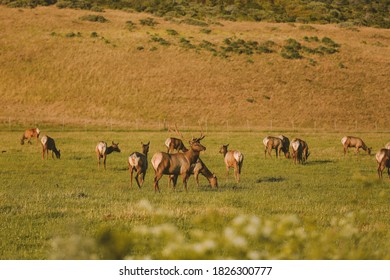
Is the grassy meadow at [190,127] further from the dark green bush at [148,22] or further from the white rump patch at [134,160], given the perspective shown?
the white rump patch at [134,160]

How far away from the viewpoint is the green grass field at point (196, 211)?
3723 mm

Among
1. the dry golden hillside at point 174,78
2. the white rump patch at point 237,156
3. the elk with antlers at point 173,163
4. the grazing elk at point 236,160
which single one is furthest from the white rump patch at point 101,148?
the dry golden hillside at point 174,78

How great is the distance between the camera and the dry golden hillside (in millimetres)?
72562

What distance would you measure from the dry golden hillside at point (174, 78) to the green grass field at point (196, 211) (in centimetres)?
3480

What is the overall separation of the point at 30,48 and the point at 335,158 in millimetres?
66363

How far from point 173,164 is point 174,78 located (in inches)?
2572

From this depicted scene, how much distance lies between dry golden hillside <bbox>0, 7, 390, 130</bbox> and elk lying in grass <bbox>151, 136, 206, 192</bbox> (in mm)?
43495

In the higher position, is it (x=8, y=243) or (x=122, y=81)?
(x=8, y=243)

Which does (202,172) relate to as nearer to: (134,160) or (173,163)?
(173,163)

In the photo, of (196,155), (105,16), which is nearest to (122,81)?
(105,16)

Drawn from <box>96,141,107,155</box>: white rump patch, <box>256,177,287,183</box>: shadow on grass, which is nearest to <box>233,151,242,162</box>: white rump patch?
<box>256,177,287,183</box>: shadow on grass

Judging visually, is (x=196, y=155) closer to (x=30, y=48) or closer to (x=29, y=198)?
(x=29, y=198)

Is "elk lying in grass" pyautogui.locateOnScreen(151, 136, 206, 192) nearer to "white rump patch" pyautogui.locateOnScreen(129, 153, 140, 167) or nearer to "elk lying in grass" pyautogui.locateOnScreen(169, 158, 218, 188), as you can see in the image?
"elk lying in grass" pyautogui.locateOnScreen(169, 158, 218, 188)

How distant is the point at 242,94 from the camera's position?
265 feet
